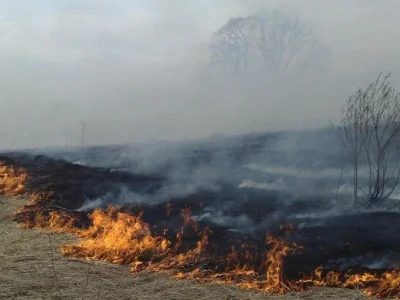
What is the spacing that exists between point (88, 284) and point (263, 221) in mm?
4771

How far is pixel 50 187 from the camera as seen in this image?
14719mm

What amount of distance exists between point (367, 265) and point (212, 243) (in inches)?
116

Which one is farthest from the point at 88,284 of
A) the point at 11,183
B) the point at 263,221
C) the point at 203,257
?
the point at 11,183

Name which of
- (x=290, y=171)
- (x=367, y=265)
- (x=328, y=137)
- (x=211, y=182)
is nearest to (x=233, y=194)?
(x=211, y=182)

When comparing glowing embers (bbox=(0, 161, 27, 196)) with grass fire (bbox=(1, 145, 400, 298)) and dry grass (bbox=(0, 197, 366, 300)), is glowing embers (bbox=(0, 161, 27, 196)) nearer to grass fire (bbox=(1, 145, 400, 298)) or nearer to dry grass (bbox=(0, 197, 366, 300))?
grass fire (bbox=(1, 145, 400, 298))

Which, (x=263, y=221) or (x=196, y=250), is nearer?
(x=196, y=250)

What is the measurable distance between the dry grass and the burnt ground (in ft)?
2.93

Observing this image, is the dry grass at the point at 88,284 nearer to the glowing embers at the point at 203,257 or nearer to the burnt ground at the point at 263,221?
the glowing embers at the point at 203,257

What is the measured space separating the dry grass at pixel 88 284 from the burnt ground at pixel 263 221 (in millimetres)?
893

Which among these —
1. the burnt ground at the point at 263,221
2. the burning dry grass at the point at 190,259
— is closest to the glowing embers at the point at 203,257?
the burning dry grass at the point at 190,259

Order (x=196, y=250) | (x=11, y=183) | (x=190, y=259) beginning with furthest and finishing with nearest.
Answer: (x=11, y=183) → (x=196, y=250) → (x=190, y=259)

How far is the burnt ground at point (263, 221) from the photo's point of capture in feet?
24.5

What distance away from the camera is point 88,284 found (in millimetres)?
6535

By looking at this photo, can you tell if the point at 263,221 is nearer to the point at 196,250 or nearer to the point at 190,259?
the point at 196,250
